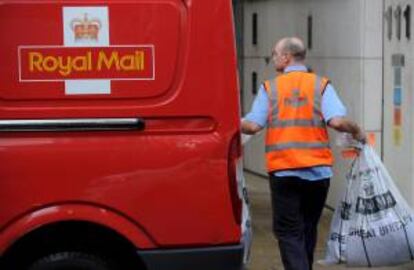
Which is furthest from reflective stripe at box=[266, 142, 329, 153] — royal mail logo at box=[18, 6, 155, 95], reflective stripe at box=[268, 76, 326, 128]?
royal mail logo at box=[18, 6, 155, 95]

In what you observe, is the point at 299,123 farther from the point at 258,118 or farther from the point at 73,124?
the point at 73,124

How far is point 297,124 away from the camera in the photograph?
18.6 ft

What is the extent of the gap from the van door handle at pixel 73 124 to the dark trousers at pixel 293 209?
1.50 metres

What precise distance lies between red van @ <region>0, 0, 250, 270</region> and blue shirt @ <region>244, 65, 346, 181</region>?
3.68 ft

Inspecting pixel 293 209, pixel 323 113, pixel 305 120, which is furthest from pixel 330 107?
pixel 293 209

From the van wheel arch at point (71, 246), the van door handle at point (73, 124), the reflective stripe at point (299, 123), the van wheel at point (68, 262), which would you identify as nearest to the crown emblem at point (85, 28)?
the van door handle at point (73, 124)

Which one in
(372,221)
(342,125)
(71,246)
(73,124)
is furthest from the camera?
(372,221)

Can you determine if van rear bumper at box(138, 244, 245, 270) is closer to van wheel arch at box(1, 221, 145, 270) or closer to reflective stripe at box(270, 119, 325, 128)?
van wheel arch at box(1, 221, 145, 270)

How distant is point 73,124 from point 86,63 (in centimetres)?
31

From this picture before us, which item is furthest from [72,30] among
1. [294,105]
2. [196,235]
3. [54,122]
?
[294,105]

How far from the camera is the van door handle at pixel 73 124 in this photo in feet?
14.8

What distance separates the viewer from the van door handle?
14.8 ft

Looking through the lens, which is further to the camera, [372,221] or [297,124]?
[372,221]

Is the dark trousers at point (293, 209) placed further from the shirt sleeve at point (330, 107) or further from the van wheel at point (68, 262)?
the van wheel at point (68, 262)
